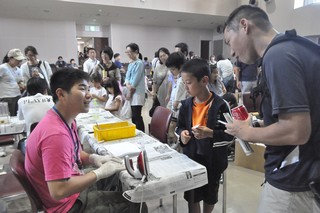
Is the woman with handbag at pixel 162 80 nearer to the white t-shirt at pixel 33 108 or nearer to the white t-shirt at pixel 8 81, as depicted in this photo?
the white t-shirt at pixel 33 108

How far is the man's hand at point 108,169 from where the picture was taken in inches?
48.3

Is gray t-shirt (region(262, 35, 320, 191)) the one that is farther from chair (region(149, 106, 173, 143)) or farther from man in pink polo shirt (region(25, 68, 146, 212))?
chair (region(149, 106, 173, 143))

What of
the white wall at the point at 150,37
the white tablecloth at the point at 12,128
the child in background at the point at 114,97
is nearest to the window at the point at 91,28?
the white wall at the point at 150,37

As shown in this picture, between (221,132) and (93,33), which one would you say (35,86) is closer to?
(221,132)

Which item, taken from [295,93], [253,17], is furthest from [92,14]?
[295,93]

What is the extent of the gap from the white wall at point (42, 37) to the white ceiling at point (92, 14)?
27 centimetres

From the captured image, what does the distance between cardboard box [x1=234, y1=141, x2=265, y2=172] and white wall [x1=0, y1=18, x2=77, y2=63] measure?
30.4 feet

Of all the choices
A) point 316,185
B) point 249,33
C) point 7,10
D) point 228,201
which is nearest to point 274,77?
point 249,33

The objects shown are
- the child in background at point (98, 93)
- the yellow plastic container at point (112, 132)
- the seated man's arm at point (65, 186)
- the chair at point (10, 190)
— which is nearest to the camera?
the seated man's arm at point (65, 186)

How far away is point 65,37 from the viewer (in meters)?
10.2

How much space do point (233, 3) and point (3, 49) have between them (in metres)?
9.43

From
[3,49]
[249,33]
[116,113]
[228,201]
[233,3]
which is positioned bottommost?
[228,201]

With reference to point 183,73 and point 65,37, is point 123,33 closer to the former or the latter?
point 65,37

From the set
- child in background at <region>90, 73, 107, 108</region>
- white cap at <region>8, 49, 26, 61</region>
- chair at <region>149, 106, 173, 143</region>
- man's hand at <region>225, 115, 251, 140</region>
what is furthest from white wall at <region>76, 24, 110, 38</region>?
man's hand at <region>225, 115, 251, 140</region>
